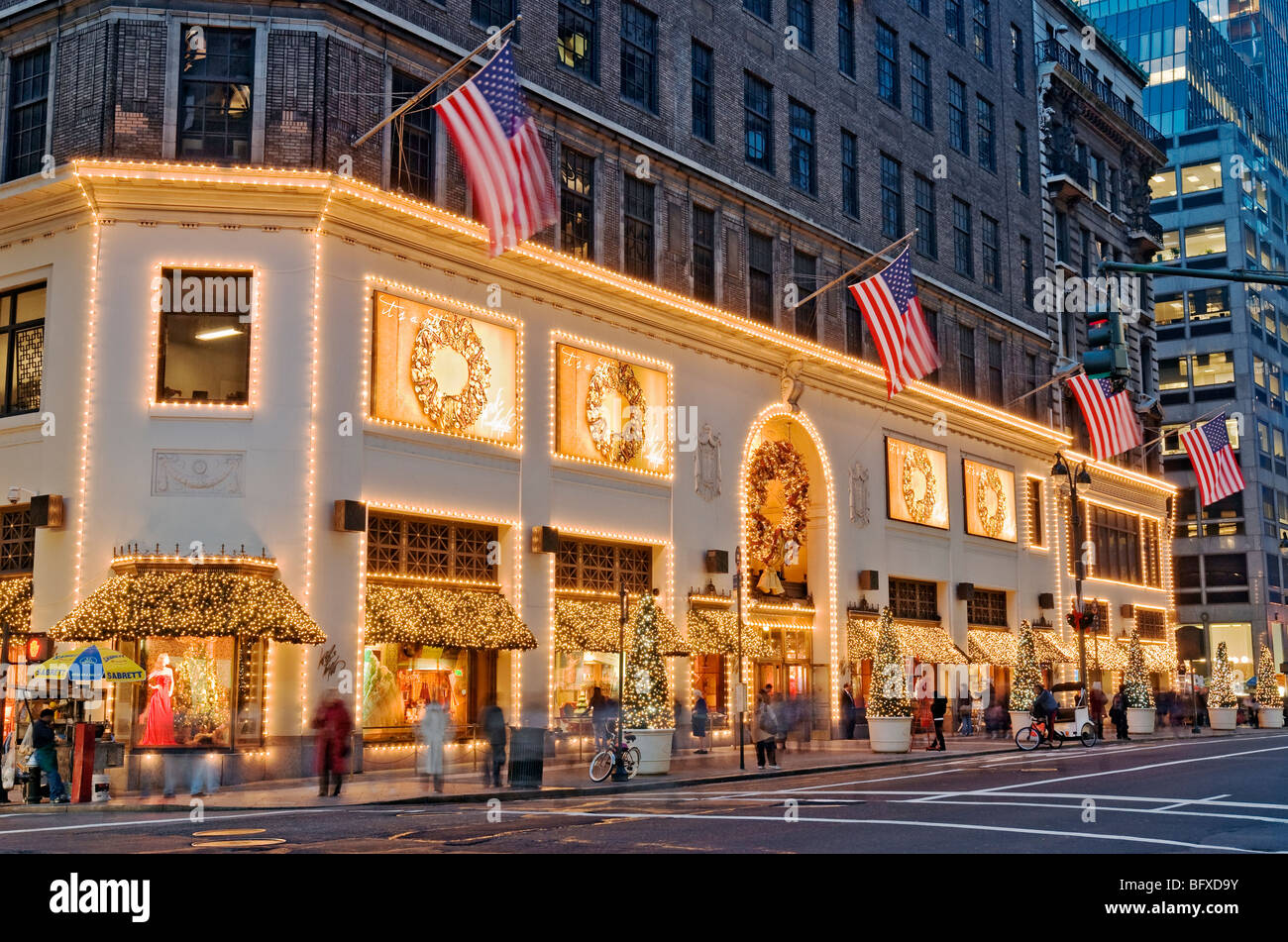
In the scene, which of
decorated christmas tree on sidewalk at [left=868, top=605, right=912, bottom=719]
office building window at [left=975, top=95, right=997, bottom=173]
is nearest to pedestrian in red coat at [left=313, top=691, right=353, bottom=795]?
decorated christmas tree on sidewalk at [left=868, top=605, right=912, bottom=719]

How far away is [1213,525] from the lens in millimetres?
91062

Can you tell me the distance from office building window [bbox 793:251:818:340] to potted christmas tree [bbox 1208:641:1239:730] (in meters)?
21.6

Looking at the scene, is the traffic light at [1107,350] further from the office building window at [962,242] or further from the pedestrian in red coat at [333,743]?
the office building window at [962,242]

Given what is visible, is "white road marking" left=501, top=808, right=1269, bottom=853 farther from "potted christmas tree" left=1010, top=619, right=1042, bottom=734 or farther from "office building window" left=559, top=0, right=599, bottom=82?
"potted christmas tree" left=1010, top=619, right=1042, bottom=734

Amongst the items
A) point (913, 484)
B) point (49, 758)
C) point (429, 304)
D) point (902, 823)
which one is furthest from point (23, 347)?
point (913, 484)

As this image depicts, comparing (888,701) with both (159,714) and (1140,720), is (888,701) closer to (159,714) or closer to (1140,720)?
(1140,720)

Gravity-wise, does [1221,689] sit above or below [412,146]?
below

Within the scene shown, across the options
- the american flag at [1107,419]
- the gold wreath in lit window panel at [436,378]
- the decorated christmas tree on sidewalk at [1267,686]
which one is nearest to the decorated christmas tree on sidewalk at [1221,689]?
the decorated christmas tree on sidewalk at [1267,686]

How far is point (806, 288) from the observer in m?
41.4

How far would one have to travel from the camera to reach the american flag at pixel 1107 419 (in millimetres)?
43812

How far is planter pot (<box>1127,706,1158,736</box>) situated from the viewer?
149 ft

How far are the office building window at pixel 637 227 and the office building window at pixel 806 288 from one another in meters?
6.80

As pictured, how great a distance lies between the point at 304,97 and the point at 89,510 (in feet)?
29.8

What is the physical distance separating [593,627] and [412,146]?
460 inches
